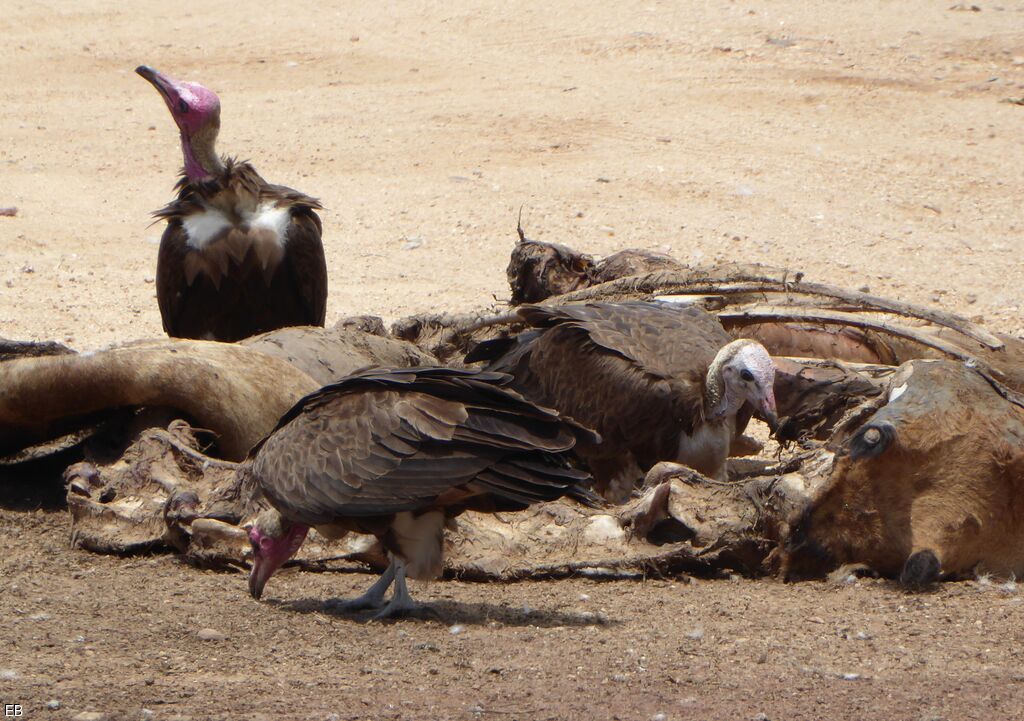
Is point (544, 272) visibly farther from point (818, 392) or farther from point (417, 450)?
point (417, 450)

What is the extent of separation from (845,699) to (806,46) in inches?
545

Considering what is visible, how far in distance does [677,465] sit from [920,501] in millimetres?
903

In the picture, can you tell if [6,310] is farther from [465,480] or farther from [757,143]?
[757,143]

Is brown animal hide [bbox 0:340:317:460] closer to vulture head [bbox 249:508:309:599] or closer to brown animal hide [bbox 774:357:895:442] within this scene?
vulture head [bbox 249:508:309:599]

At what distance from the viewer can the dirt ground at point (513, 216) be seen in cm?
366

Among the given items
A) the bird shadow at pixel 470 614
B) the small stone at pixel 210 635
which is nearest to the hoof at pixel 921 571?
the bird shadow at pixel 470 614

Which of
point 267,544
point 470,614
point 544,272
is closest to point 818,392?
point 544,272

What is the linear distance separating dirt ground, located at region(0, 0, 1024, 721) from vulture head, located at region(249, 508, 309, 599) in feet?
0.31

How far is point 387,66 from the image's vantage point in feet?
53.0

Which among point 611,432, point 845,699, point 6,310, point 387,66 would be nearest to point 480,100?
point 387,66

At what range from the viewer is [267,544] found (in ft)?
14.5

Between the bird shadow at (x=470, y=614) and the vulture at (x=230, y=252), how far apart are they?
9.21 ft

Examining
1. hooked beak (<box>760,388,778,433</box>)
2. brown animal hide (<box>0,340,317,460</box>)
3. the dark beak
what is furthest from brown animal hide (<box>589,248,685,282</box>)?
the dark beak

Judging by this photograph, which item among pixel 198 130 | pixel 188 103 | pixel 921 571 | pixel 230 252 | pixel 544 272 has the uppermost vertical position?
pixel 188 103
